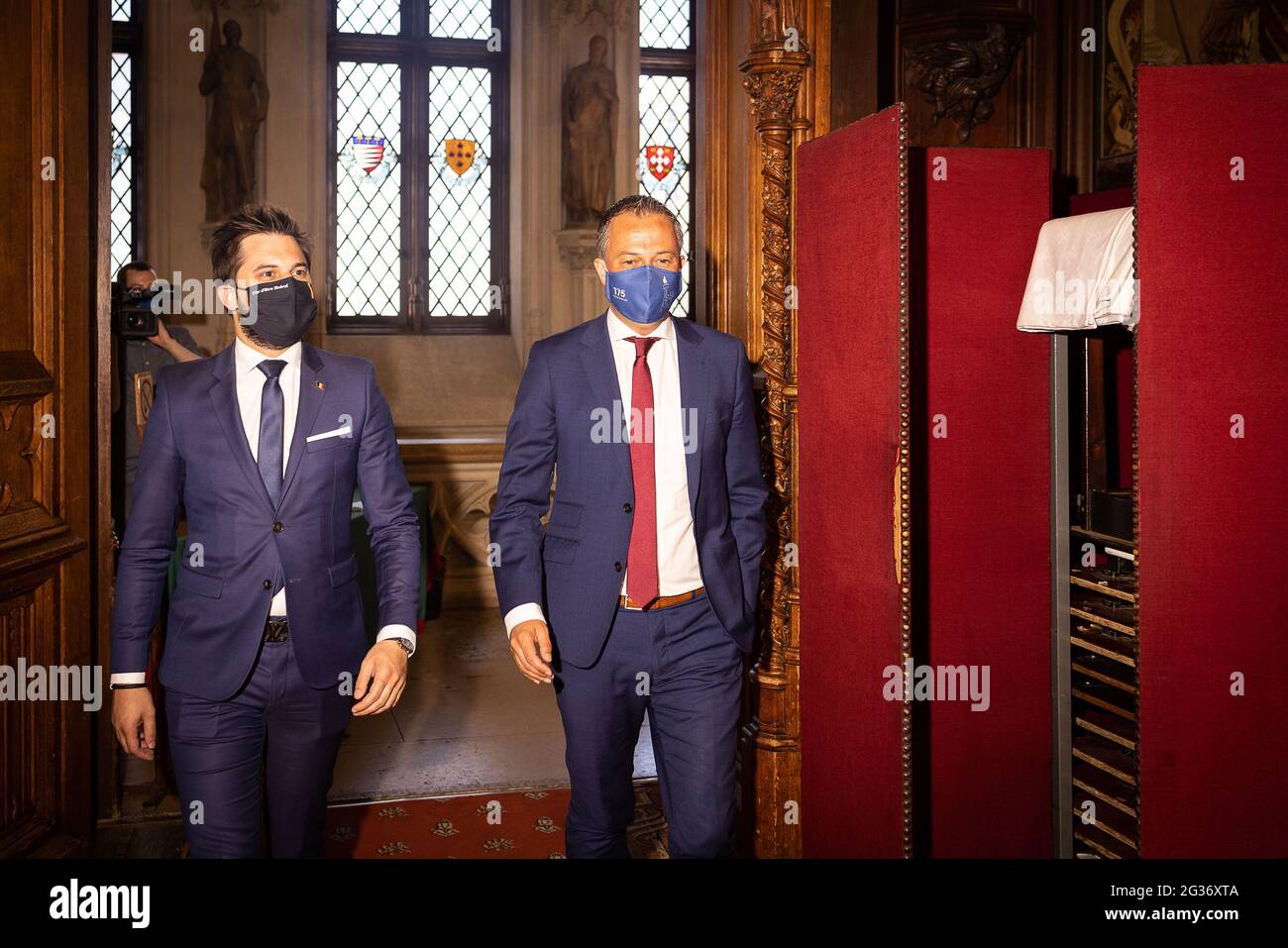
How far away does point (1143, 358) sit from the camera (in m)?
2.32

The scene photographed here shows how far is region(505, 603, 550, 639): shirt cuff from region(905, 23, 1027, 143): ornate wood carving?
2.89 m

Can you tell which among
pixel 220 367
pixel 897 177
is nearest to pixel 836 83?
pixel 897 177

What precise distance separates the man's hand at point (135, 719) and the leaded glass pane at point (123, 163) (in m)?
6.05

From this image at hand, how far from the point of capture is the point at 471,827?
355 cm

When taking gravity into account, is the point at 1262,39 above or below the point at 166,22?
below

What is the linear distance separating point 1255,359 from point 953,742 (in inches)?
51.0

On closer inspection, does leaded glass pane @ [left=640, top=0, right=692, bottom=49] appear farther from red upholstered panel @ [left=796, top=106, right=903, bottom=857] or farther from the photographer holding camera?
red upholstered panel @ [left=796, top=106, right=903, bottom=857]

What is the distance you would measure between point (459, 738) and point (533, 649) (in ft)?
7.98

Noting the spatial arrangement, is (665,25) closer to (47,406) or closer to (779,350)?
(779,350)

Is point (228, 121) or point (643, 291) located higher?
point (228, 121)

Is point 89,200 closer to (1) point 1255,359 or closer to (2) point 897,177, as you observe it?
(2) point 897,177

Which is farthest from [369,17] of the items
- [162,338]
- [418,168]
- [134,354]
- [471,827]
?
[471,827]

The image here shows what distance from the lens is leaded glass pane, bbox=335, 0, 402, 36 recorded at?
775cm

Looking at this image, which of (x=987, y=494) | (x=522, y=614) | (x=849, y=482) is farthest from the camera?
(x=987, y=494)
